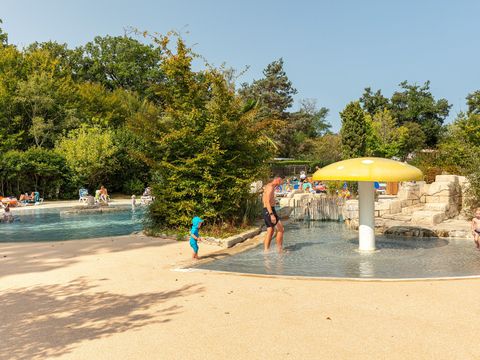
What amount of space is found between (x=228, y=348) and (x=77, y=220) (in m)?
16.9

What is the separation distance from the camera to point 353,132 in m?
31.6

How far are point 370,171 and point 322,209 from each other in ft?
23.3

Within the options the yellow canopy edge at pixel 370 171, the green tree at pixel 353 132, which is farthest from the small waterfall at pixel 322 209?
the green tree at pixel 353 132

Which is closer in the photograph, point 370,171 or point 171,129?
point 370,171

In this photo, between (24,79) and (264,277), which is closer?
(264,277)

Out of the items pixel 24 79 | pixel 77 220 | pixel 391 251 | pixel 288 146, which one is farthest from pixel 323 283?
pixel 288 146

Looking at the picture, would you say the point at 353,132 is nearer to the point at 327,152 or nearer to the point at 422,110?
the point at 327,152

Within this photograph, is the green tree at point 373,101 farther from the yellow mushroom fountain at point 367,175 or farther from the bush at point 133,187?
the yellow mushroom fountain at point 367,175

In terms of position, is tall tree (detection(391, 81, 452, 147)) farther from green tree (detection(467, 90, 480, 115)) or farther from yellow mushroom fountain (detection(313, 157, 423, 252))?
yellow mushroom fountain (detection(313, 157, 423, 252))

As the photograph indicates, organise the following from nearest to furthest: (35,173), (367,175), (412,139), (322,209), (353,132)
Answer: (367,175) → (322,209) → (35,173) → (353,132) → (412,139)

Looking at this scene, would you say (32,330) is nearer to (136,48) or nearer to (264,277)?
(264,277)

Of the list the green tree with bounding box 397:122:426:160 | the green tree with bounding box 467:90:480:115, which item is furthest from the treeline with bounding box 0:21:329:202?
the green tree with bounding box 467:90:480:115

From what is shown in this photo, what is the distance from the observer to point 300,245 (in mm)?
10562

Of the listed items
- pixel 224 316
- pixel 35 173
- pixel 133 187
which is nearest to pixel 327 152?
pixel 133 187
